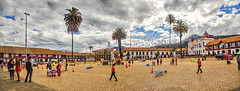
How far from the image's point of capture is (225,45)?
49156 mm

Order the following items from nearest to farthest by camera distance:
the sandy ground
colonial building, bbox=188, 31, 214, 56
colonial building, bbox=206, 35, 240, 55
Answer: the sandy ground < colonial building, bbox=206, 35, 240, 55 < colonial building, bbox=188, 31, 214, 56

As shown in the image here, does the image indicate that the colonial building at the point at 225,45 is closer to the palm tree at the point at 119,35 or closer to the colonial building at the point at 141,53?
the colonial building at the point at 141,53

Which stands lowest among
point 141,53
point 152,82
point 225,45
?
point 141,53

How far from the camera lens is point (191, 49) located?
70.1 m

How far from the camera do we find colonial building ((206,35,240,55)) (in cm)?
4458

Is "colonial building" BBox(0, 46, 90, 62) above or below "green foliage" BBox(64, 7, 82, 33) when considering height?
below

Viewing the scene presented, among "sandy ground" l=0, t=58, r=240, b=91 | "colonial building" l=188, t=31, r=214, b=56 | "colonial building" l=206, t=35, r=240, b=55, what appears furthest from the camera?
"colonial building" l=188, t=31, r=214, b=56

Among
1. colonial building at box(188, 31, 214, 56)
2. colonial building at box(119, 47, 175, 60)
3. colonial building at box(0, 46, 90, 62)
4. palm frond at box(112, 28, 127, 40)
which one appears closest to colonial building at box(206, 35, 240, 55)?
colonial building at box(188, 31, 214, 56)

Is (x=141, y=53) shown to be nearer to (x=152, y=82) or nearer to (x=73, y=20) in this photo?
(x=73, y=20)

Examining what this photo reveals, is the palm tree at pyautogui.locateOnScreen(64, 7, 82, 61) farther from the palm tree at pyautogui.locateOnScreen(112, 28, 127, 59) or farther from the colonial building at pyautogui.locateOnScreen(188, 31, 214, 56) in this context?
the colonial building at pyautogui.locateOnScreen(188, 31, 214, 56)

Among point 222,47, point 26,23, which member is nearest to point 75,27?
point 26,23

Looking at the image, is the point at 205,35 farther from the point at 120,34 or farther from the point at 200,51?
the point at 120,34

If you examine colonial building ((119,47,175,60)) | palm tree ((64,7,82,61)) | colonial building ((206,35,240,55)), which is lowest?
colonial building ((119,47,175,60))

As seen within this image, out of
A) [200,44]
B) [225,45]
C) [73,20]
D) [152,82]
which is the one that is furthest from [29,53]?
[225,45]
